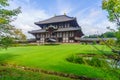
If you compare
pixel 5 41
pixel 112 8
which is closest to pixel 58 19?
pixel 112 8

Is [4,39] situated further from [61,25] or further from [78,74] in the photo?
[61,25]

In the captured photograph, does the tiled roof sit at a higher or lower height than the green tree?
higher

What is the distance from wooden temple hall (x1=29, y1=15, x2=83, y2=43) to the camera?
6412 cm

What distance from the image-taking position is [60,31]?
6581cm

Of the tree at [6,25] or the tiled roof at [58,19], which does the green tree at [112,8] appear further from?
the tiled roof at [58,19]

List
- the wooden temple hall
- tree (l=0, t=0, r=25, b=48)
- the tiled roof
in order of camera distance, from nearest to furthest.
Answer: tree (l=0, t=0, r=25, b=48) < the wooden temple hall < the tiled roof

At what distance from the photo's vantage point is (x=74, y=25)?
A: 7088cm

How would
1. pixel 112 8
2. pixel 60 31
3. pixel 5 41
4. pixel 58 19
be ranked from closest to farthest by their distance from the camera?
1. pixel 5 41
2. pixel 112 8
3. pixel 60 31
4. pixel 58 19

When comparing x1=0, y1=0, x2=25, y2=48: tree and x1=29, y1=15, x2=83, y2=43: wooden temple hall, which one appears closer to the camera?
x1=0, y1=0, x2=25, y2=48: tree

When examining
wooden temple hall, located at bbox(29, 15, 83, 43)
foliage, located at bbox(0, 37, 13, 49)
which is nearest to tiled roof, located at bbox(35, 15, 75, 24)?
wooden temple hall, located at bbox(29, 15, 83, 43)

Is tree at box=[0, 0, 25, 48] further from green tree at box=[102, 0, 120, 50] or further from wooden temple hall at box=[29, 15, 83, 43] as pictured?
wooden temple hall at box=[29, 15, 83, 43]

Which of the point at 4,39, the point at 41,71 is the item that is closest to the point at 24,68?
the point at 41,71

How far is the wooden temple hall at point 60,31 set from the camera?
64.1 metres

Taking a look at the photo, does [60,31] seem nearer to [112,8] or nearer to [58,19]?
[58,19]
